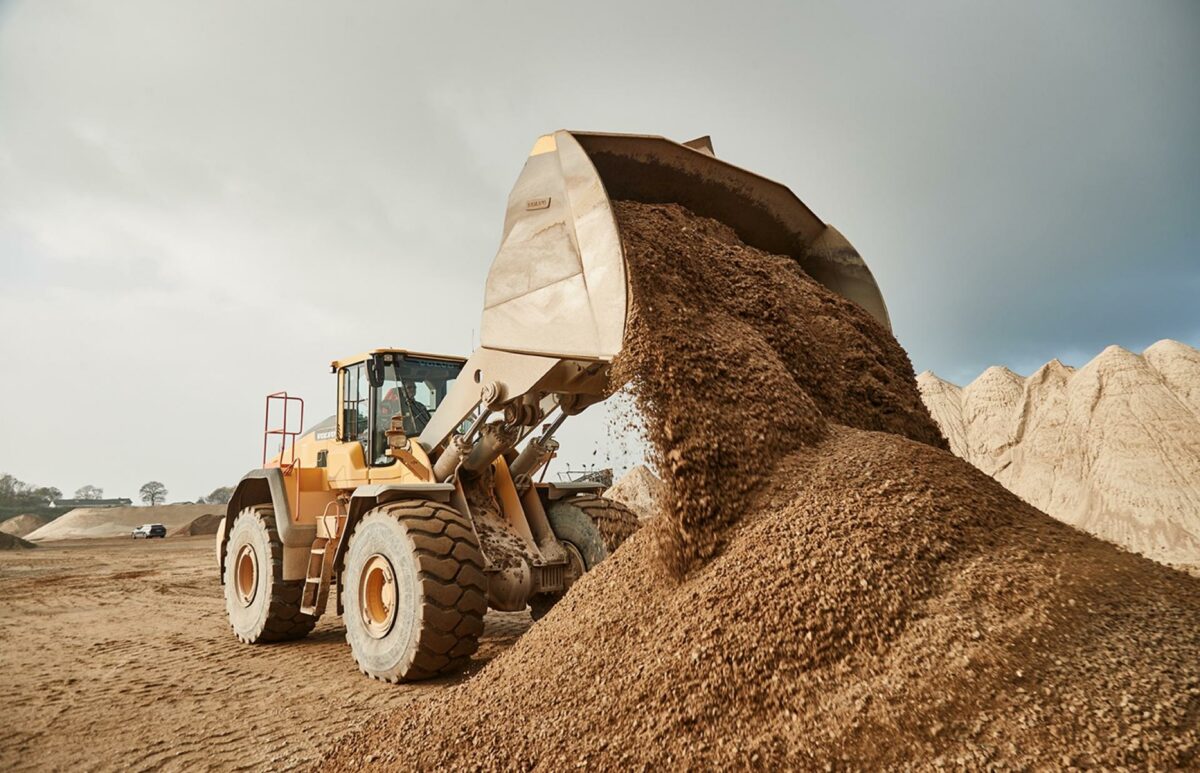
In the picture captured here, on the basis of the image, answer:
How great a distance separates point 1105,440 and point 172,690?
1608cm

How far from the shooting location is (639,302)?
10.3ft

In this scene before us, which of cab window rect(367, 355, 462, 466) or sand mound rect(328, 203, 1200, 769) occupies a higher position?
cab window rect(367, 355, 462, 466)

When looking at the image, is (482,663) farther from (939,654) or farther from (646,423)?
(939,654)

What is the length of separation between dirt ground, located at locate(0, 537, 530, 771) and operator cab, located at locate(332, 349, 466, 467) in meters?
1.72

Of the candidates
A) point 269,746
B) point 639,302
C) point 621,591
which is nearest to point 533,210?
point 639,302

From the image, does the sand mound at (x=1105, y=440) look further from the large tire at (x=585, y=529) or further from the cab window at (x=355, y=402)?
the cab window at (x=355, y=402)

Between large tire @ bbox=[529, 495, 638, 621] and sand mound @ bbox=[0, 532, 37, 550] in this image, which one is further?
sand mound @ bbox=[0, 532, 37, 550]

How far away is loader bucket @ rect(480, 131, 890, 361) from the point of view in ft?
10.6

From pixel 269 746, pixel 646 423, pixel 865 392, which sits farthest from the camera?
pixel 865 392

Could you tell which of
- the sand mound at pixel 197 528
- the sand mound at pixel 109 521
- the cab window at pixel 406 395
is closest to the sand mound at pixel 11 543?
the sand mound at pixel 197 528

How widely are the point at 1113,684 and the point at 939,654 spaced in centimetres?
45

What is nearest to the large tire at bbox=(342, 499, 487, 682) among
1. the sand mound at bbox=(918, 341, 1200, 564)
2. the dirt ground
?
the dirt ground

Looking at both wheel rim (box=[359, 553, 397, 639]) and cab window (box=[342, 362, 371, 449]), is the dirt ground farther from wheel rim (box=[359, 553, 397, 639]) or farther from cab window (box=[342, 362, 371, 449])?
cab window (box=[342, 362, 371, 449])

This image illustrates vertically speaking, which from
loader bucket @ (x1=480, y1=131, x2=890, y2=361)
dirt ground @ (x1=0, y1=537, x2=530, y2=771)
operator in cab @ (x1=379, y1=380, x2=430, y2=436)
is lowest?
dirt ground @ (x1=0, y1=537, x2=530, y2=771)
